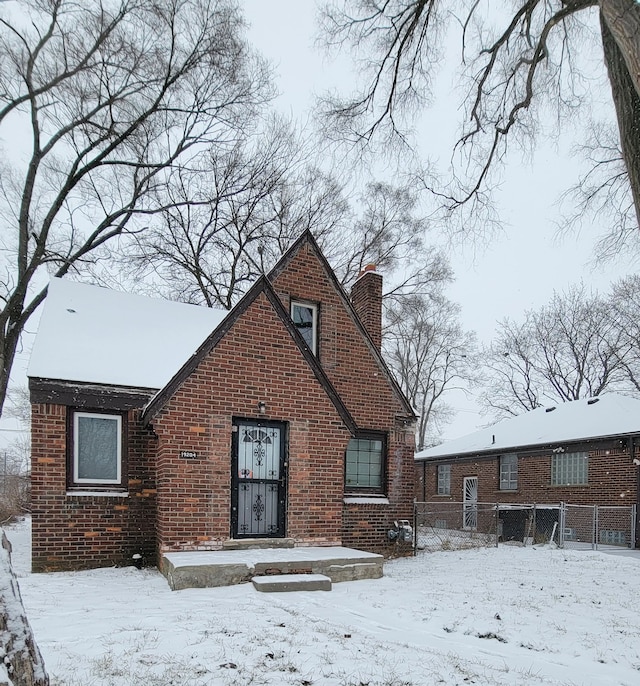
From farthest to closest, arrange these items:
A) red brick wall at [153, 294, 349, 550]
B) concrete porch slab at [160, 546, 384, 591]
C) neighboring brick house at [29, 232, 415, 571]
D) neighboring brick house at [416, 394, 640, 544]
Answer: neighboring brick house at [416, 394, 640, 544], neighboring brick house at [29, 232, 415, 571], red brick wall at [153, 294, 349, 550], concrete porch slab at [160, 546, 384, 591]

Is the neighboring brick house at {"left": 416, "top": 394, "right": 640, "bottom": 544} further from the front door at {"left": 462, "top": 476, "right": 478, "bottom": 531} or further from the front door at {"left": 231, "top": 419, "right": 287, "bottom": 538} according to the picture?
the front door at {"left": 231, "top": 419, "right": 287, "bottom": 538}

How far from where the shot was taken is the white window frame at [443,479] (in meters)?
24.1

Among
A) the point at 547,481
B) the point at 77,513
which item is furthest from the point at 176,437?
the point at 547,481

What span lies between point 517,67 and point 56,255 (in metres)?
16.6

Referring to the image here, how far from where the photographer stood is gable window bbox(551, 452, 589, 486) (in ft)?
57.3

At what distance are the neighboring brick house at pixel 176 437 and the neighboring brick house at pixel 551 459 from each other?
981 centimetres

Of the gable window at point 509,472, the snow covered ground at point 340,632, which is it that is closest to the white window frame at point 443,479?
the gable window at point 509,472

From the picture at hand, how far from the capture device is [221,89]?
18.0m

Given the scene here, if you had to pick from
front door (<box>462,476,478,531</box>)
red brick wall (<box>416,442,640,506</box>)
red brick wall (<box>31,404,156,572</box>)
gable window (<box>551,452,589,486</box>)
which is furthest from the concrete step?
front door (<box>462,476,478,531</box>)

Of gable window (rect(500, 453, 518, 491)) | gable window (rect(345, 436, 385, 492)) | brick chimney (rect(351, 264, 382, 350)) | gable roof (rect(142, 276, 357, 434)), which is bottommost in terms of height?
gable window (rect(500, 453, 518, 491))

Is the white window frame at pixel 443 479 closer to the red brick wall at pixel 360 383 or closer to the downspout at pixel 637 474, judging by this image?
the downspout at pixel 637 474

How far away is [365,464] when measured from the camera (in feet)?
39.2

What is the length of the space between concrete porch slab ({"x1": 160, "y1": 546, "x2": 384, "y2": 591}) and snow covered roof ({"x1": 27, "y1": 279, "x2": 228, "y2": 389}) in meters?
3.19

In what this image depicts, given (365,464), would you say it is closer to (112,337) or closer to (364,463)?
(364,463)
